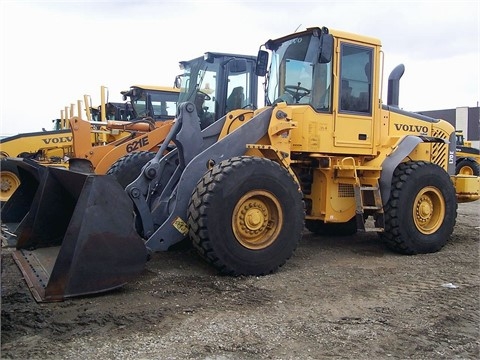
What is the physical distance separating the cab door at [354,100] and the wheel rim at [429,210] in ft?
3.19

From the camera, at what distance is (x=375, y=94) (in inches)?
263

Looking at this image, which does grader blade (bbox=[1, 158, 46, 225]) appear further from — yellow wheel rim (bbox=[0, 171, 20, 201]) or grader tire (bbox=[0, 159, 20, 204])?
yellow wheel rim (bbox=[0, 171, 20, 201])

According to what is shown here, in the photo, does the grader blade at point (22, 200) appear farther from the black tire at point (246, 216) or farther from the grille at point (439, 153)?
the grille at point (439, 153)

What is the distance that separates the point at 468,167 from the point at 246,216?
16759 mm

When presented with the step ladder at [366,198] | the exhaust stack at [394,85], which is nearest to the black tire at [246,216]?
the step ladder at [366,198]

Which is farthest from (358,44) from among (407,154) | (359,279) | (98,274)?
(98,274)

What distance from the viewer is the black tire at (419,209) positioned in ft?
21.1

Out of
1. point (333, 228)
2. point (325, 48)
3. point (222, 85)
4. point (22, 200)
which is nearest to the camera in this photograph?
point (325, 48)

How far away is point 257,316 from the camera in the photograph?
4059 mm

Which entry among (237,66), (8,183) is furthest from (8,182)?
(237,66)

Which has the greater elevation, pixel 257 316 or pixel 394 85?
pixel 394 85

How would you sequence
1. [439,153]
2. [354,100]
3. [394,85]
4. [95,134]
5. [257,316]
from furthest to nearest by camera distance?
[95,134] → [439,153] → [394,85] → [354,100] → [257,316]

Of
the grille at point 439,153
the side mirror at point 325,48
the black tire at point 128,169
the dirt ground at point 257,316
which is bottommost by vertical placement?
the dirt ground at point 257,316

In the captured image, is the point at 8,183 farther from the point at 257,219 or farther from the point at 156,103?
the point at 257,219
